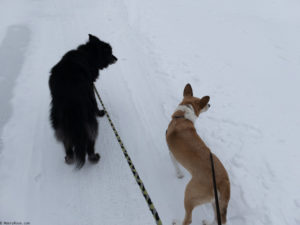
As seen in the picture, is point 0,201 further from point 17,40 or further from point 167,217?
point 17,40

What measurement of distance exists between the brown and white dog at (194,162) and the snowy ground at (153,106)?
0.62 meters

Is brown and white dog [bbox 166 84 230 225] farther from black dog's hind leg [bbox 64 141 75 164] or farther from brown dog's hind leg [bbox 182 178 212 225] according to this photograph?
black dog's hind leg [bbox 64 141 75 164]

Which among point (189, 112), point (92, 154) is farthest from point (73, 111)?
point (189, 112)

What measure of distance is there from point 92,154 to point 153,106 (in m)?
1.72

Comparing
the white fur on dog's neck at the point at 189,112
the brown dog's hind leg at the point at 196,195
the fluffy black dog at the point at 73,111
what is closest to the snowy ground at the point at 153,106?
the fluffy black dog at the point at 73,111

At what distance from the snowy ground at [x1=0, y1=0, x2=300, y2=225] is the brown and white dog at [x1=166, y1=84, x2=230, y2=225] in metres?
0.62

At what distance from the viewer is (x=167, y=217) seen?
2.65 metres

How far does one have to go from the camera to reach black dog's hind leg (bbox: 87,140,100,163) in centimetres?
297

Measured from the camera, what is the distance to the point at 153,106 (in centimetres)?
432

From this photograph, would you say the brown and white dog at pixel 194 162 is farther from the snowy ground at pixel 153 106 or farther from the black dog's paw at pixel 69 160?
the black dog's paw at pixel 69 160

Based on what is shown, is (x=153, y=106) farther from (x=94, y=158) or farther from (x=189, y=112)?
(x=94, y=158)

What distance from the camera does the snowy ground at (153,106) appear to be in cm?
279

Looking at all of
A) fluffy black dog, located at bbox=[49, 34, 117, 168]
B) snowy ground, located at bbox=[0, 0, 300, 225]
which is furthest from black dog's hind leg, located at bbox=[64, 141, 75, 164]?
snowy ground, located at bbox=[0, 0, 300, 225]

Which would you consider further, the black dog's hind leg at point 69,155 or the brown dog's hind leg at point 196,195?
the black dog's hind leg at point 69,155
